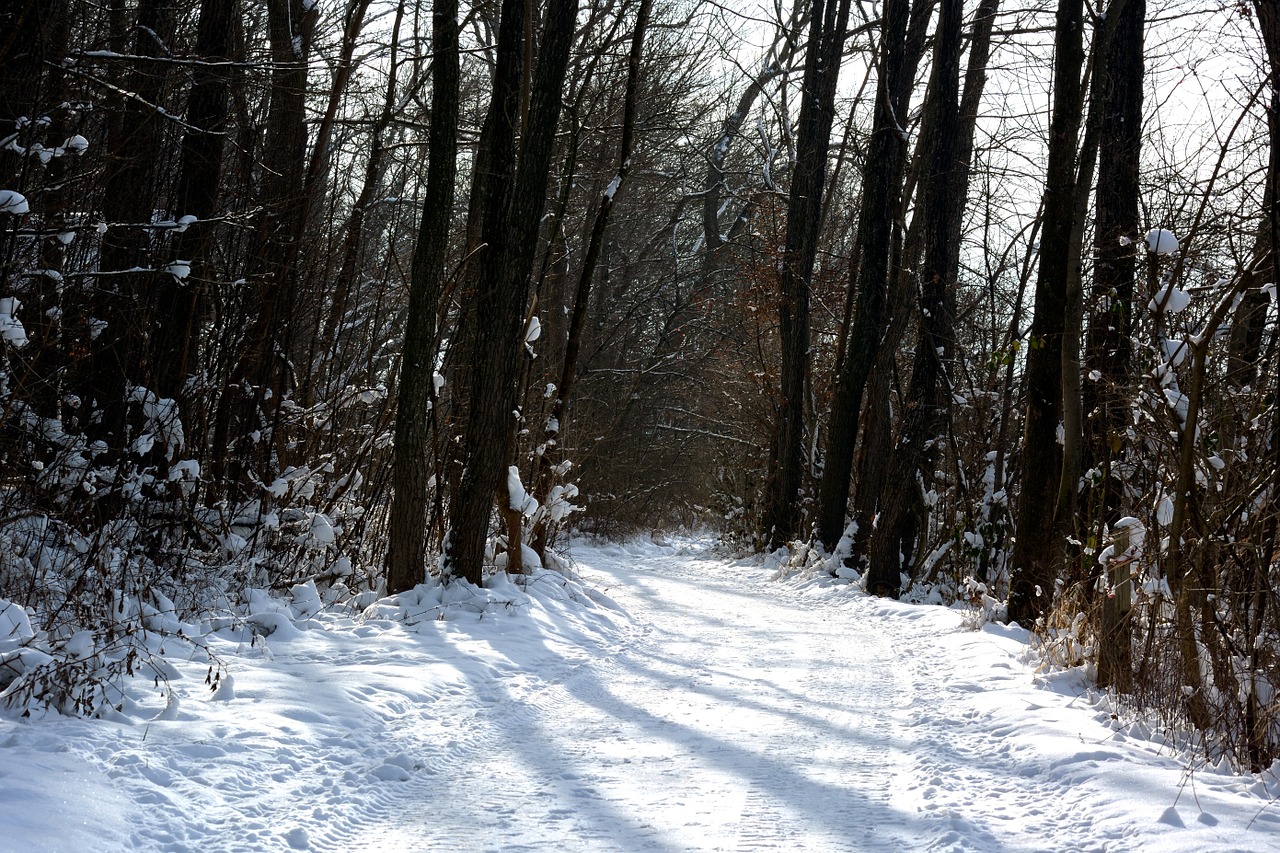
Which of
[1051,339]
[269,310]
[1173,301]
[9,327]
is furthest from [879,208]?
[9,327]

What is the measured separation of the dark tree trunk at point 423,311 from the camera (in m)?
8.65

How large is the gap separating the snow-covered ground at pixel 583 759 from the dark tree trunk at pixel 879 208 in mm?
7634

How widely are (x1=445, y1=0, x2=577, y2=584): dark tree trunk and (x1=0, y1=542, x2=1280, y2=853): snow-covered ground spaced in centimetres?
160

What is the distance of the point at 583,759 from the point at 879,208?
1151cm

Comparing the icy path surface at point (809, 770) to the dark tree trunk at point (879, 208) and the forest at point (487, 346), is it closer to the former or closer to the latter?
the forest at point (487, 346)

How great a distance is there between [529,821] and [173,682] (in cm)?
217

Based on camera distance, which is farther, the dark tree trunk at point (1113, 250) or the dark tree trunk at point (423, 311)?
the dark tree trunk at point (423, 311)

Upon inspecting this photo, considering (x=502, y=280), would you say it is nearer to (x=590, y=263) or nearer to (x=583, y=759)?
(x=590, y=263)

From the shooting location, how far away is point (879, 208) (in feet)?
48.0

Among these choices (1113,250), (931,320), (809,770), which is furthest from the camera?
(931,320)

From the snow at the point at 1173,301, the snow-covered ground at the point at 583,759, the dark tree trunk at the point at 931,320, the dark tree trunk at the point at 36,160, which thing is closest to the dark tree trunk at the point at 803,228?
the dark tree trunk at the point at 931,320

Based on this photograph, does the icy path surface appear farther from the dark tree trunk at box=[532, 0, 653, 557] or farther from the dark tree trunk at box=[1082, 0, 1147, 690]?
the dark tree trunk at box=[532, 0, 653, 557]

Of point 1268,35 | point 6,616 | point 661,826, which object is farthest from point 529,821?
point 1268,35

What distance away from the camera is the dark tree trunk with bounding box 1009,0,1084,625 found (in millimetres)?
8562
